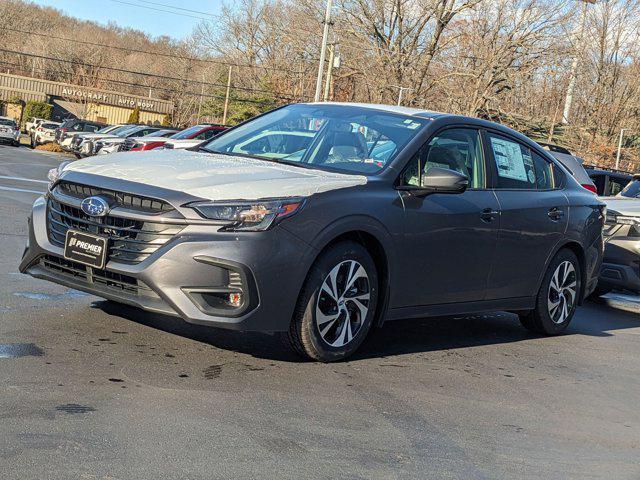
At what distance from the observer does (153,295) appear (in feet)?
17.2

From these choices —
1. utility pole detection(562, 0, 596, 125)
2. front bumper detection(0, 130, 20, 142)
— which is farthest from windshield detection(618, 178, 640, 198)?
front bumper detection(0, 130, 20, 142)

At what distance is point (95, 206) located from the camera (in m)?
5.38

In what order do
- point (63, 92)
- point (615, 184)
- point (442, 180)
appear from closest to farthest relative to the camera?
point (442, 180)
point (615, 184)
point (63, 92)

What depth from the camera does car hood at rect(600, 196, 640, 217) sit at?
33.7ft

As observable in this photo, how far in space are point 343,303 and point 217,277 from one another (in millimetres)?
935

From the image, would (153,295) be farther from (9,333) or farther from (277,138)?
(277,138)

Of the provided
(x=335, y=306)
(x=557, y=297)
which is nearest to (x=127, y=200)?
(x=335, y=306)

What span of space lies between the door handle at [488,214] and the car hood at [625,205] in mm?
3924

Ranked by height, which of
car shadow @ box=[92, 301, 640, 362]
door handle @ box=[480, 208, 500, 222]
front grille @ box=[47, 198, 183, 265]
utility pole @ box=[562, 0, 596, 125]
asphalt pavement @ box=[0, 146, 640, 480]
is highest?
utility pole @ box=[562, 0, 596, 125]

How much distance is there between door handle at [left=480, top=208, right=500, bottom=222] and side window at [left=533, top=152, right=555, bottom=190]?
937 millimetres

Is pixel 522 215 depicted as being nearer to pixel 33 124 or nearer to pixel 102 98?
pixel 33 124

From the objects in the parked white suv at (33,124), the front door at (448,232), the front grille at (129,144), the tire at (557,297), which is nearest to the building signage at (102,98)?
the parked white suv at (33,124)

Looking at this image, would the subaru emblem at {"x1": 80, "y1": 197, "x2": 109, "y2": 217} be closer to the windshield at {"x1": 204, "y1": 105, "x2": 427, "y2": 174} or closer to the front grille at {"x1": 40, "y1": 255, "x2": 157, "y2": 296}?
the front grille at {"x1": 40, "y1": 255, "x2": 157, "y2": 296}

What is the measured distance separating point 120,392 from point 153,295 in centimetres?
81
